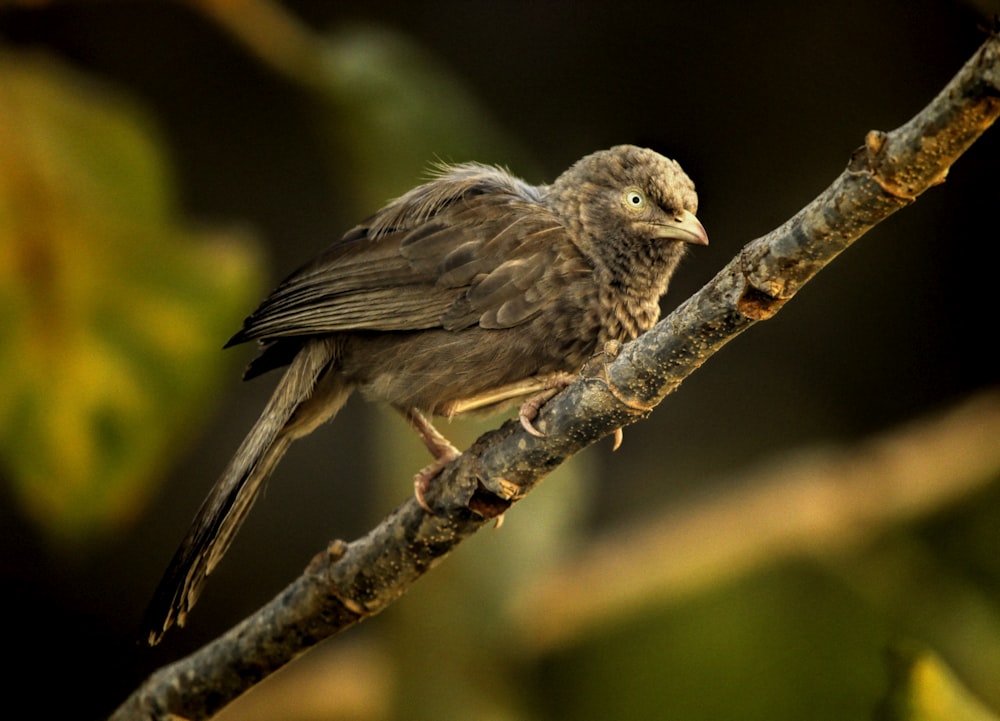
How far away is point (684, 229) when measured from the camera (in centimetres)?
237

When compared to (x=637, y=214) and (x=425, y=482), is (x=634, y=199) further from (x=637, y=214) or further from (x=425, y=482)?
(x=425, y=482)

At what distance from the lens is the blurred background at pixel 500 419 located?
10.1 ft

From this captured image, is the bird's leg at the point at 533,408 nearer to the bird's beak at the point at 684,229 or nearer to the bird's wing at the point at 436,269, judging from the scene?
the bird's wing at the point at 436,269

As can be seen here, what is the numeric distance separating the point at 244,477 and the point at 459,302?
59cm

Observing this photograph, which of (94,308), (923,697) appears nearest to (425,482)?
(923,697)

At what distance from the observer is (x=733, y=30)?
3428 millimetres

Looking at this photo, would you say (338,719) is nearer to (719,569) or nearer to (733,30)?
(719,569)

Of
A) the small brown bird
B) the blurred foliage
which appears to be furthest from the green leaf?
the blurred foliage

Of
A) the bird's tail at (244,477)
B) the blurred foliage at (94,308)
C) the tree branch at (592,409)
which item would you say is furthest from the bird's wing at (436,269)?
the blurred foliage at (94,308)

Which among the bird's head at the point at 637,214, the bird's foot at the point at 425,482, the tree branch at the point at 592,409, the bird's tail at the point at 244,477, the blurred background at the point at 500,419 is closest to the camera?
the tree branch at the point at 592,409

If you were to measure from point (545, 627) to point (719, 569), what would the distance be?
52 cm

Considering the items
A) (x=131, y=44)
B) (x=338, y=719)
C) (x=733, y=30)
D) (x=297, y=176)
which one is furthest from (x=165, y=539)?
(x=733, y=30)

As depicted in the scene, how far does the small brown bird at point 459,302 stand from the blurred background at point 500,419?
480 millimetres

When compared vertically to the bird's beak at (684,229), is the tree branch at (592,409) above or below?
below
